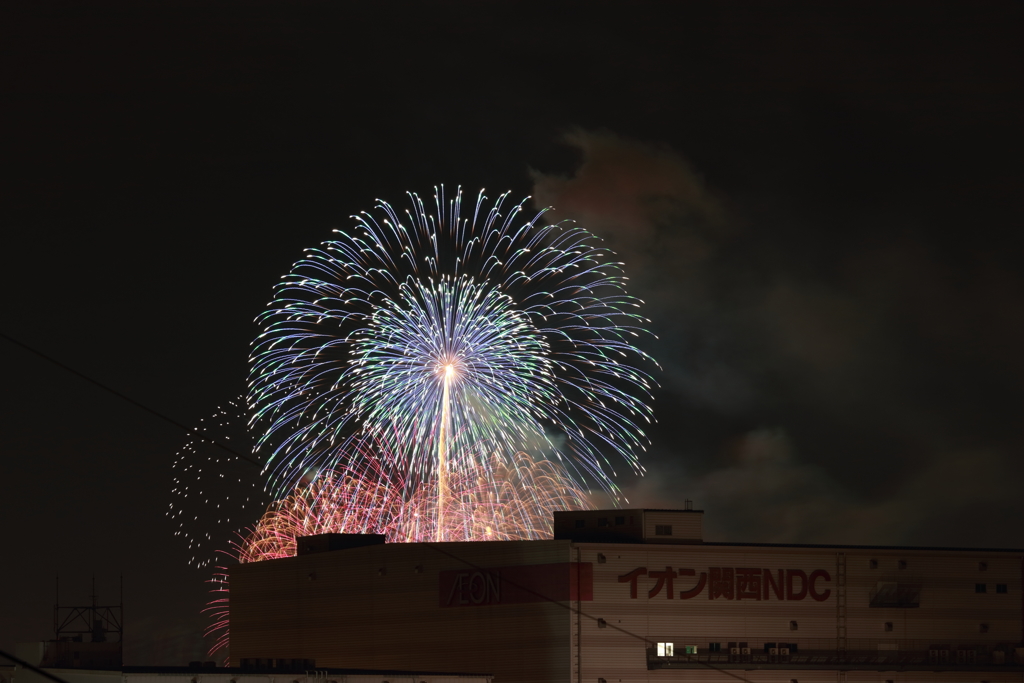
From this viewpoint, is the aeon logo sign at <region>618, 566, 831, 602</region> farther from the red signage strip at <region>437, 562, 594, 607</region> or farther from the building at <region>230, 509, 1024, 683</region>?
the red signage strip at <region>437, 562, 594, 607</region>

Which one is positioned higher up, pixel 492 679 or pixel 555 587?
pixel 555 587

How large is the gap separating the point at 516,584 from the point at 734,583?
516 inches

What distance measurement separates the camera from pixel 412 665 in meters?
88.7

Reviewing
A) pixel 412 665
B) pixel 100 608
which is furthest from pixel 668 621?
pixel 100 608

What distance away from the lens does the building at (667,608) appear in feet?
270

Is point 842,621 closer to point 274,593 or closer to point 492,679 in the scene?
point 492,679

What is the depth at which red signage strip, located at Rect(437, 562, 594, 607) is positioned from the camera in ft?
268

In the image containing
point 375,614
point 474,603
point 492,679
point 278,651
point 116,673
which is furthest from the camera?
point 278,651

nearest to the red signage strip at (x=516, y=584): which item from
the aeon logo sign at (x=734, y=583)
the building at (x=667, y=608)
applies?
the building at (x=667, y=608)

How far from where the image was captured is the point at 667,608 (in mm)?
83562

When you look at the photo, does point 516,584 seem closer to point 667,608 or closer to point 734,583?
point 667,608

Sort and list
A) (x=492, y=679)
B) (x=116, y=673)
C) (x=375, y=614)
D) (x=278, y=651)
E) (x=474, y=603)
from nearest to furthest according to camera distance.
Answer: (x=116, y=673) < (x=492, y=679) < (x=474, y=603) < (x=375, y=614) < (x=278, y=651)

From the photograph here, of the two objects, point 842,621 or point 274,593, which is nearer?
point 842,621

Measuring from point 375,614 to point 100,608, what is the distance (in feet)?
59.3
